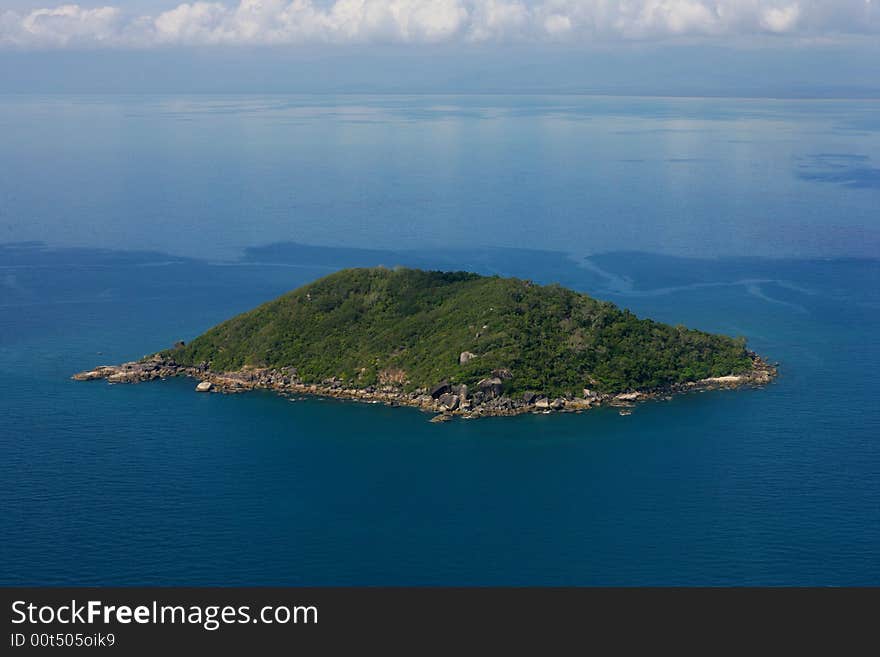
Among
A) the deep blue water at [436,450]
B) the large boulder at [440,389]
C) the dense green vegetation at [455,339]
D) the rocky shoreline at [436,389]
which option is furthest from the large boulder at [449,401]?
the deep blue water at [436,450]

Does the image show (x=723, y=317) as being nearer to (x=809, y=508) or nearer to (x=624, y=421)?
(x=624, y=421)

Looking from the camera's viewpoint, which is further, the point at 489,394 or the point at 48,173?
the point at 48,173

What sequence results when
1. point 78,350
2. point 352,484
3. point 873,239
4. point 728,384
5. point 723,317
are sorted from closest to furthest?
point 352,484 → point 728,384 → point 78,350 → point 723,317 → point 873,239

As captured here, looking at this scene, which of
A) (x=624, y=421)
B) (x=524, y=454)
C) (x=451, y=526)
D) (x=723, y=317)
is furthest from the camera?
(x=723, y=317)

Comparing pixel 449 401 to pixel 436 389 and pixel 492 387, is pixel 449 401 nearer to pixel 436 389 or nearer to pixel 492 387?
pixel 436 389

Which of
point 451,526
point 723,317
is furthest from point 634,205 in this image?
point 451,526

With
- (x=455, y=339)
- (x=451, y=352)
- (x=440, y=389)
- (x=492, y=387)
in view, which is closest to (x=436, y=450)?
(x=440, y=389)

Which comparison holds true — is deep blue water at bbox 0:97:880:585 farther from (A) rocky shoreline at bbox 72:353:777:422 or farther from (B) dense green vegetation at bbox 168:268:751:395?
(B) dense green vegetation at bbox 168:268:751:395
